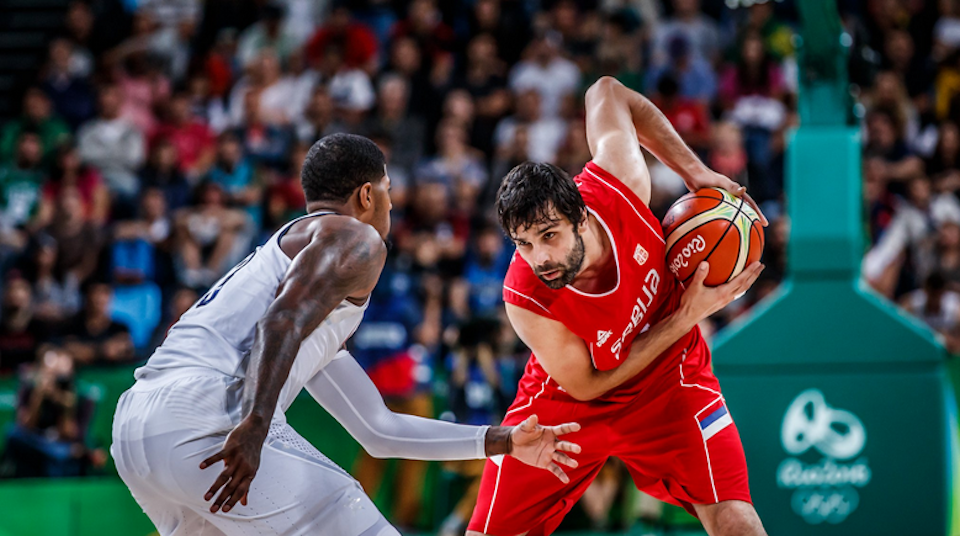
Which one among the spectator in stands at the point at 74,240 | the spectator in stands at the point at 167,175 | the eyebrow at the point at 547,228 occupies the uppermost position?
the eyebrow at the point at 547,228

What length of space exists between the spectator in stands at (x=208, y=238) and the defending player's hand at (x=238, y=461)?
700 centimetres

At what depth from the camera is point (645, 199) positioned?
14.7ft

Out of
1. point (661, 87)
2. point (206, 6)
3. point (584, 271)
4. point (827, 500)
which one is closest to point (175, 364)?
point (584, 271)

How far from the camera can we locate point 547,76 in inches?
427

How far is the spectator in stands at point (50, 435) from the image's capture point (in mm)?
8352

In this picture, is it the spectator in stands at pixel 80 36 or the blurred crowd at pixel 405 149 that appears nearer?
the blurred crowd at pixel 405 149

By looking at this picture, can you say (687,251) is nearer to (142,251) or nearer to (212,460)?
(212,460)

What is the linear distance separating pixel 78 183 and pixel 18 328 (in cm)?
186

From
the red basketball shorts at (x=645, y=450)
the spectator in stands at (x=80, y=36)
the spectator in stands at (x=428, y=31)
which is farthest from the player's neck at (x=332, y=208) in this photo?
the spectator in stands at (x=80, y=36)

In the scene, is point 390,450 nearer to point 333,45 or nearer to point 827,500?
point 827,500

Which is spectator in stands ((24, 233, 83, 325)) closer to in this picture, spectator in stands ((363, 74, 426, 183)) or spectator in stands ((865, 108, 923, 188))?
spectator in stands ((363, 74, 426, 183))

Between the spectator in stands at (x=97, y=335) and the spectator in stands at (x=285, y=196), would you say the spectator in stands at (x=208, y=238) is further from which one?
the spectator in stands at (x=97, y=335)

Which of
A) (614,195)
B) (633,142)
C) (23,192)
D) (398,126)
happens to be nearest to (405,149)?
(398,126)

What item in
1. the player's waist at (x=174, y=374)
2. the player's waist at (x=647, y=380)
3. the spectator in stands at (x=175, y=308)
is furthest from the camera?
the spectator in stands at (x=175, y=308)
